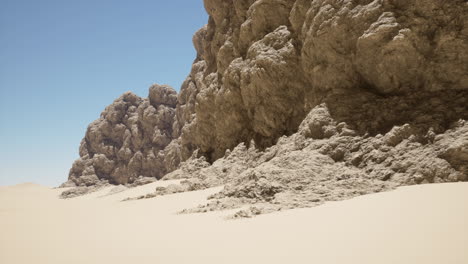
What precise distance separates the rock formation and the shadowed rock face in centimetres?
3

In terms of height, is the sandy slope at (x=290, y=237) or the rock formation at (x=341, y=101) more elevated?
the rock formation at (x=341, y=101)

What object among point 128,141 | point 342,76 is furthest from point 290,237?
point 128,141

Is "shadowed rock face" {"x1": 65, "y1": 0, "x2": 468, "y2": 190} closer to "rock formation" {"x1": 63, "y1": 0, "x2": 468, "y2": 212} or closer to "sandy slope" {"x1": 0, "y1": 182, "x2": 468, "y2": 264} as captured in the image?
"rock formation" {"x1": 63, "y1": 0, "x2": 468, "y2": 212}

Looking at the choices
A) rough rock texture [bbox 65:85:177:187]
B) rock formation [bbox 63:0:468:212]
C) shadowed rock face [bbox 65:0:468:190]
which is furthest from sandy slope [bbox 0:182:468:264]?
rough rock texture [bbox 65:85:177:187]

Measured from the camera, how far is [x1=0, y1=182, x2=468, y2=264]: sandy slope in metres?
2.41

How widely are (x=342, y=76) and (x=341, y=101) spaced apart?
884mm

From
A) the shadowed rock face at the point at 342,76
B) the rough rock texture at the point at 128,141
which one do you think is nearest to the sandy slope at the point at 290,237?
the shadowed rock face at the point at 342,76

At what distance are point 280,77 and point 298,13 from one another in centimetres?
238

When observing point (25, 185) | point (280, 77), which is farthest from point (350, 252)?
point (25, 185)

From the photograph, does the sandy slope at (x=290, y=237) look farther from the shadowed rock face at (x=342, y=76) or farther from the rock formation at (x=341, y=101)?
the shadowed rock face at (x=342, y=76)

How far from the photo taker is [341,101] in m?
7.93

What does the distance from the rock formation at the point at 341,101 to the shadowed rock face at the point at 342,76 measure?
3cm

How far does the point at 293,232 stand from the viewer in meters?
3.19

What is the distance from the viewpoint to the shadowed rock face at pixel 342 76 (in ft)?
21.5
